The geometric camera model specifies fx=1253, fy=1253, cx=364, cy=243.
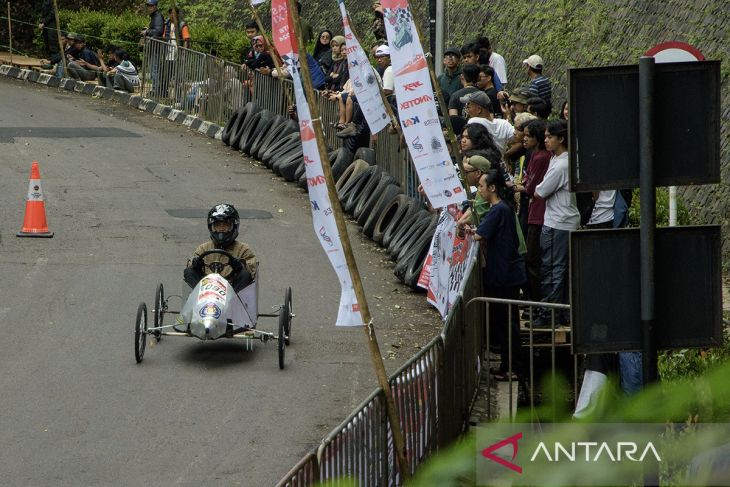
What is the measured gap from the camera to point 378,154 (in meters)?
18.2

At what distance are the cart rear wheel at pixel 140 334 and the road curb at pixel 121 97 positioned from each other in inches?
509

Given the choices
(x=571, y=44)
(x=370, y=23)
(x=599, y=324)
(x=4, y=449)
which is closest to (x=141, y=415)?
(x=4, y=449)

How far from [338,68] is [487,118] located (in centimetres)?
698

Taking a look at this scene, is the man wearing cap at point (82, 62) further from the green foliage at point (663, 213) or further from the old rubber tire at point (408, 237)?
the green foliage at point (663, 213)

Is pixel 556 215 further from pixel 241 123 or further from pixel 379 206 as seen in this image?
pixel 241 123

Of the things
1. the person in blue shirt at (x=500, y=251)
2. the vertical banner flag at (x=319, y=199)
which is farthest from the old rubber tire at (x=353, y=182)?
the vertical banner flag at (x=319, y=199)

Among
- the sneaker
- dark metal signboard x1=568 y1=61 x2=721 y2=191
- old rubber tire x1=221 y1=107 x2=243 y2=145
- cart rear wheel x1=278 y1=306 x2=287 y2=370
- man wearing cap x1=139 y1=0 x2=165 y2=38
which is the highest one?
man wearing cap x1=139 y1=0 x2=165 y2=38

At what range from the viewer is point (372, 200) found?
17.3m

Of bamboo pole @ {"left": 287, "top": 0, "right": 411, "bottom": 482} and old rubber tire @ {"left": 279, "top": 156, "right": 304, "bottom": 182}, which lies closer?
bamboo pole @ {"left": 287, "top": 0, "right": 411, "bottom": 482}

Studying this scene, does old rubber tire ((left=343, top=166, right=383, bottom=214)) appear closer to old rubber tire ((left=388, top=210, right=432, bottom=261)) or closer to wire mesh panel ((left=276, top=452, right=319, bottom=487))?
old rubber tire ((left=388, top=210, right=432, bottom=261))

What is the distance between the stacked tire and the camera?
49.8ft

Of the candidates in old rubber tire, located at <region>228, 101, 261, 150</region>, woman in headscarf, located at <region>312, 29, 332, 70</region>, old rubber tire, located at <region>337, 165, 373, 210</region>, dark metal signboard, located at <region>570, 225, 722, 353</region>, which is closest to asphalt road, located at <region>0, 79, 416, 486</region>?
old rubber tire, located at <region>337, 165, 373, 210</region>

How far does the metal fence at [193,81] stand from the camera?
2333cm

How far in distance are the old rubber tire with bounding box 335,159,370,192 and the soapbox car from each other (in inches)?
256
